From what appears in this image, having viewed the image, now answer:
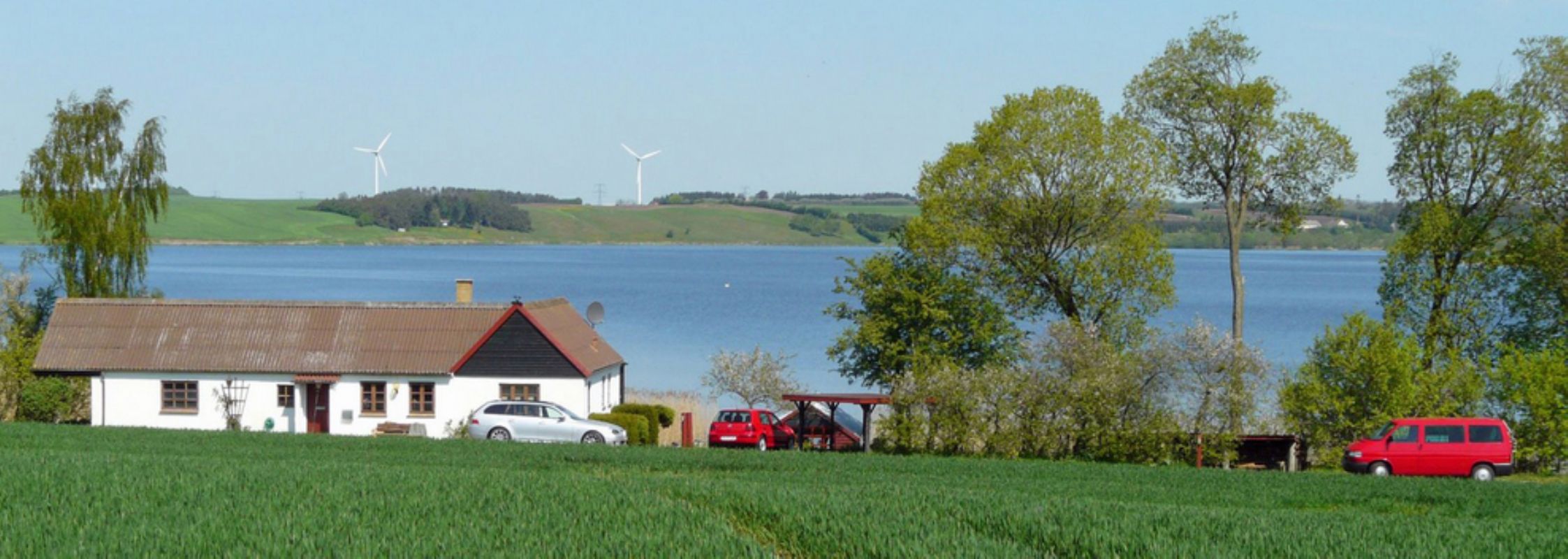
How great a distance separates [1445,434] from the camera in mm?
31375

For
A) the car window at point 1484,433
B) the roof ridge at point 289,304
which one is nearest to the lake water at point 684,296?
the car window at point 1484,433

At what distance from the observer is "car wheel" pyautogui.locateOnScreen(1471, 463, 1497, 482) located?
31094 mm

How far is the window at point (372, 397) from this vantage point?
133 ft

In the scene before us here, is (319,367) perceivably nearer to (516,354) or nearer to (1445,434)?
(516,354)

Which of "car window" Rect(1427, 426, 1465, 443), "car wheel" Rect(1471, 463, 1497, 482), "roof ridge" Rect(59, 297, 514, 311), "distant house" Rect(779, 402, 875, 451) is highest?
"roof ridge" Rect(59, 297, 514, 311)

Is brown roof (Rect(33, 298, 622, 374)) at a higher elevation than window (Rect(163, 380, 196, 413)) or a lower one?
higher

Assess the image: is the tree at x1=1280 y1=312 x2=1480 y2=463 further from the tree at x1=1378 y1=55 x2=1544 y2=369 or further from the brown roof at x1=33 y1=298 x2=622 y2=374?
the brown roof at x1=33 y1=298 x2=622 y2=374

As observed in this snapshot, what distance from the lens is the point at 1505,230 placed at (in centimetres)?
4262

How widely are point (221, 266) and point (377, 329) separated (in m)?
158

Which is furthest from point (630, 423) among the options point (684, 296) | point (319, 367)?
point (684, 296)

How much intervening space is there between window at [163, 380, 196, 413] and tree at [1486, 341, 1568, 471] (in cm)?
3586

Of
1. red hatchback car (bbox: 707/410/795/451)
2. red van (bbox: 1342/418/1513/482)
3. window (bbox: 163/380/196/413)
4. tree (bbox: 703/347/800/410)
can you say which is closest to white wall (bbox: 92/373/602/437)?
window (bbox: 163/380/196/413)

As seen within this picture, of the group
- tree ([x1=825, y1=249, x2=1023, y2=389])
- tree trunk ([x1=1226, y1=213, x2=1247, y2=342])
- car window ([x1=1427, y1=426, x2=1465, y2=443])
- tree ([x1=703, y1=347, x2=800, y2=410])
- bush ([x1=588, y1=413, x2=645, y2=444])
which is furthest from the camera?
tree ([x1=703, y1=347, x2=800, y2=410])

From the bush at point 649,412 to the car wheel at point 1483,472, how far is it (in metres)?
21.1
